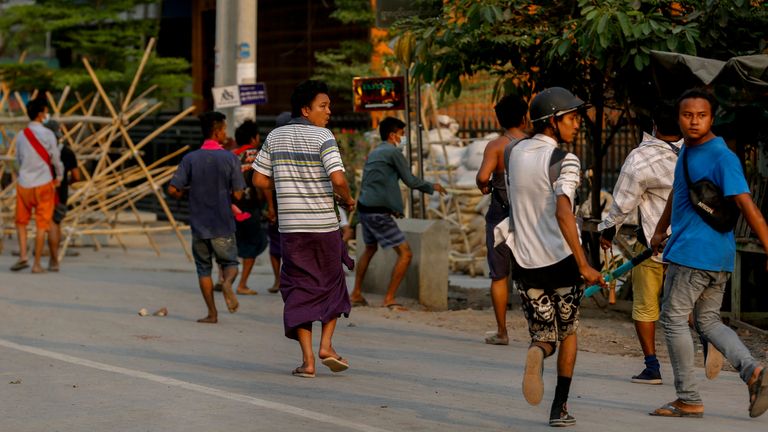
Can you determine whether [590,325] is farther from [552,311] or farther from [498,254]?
[552,311]

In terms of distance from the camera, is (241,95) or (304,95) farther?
(241,95)

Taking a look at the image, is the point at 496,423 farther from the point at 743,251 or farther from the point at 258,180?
the point at 743,251

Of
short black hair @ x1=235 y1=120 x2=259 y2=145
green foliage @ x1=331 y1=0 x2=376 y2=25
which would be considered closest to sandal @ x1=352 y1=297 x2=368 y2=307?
short black hair @ x1=235 y1=120 x2=259 y2=145

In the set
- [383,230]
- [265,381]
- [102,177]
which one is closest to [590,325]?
[383,230]

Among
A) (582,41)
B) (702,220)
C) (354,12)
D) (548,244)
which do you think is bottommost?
(548,244)

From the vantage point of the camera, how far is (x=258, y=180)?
9.17m

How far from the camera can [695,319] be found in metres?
7.45

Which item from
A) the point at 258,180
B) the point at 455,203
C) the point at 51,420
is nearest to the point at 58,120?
the point at 455,203

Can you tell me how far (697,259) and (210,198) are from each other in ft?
18.4

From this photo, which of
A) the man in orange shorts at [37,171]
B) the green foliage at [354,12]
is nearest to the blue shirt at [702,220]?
the man in orange shorts at [37,171]

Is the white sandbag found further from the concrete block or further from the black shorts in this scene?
the black shorts

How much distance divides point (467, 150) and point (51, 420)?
1173cm

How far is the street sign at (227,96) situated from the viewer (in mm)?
16438

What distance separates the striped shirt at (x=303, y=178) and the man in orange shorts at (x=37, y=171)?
7.38 metres
